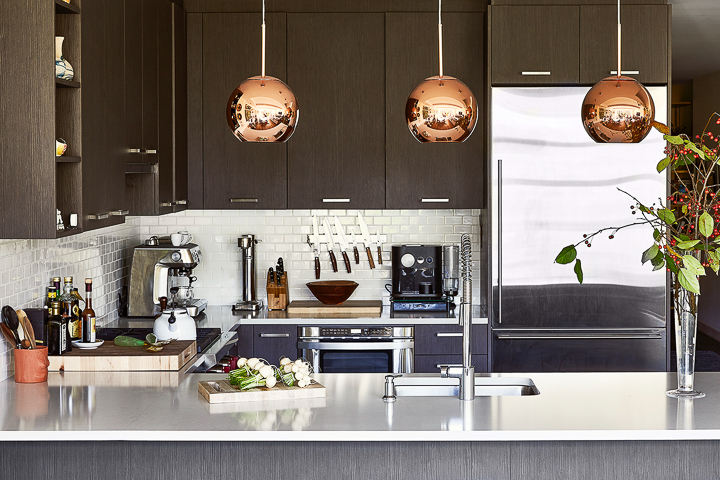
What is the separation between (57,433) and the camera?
2291mm

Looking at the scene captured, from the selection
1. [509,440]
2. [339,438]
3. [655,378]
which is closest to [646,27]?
[655,378]

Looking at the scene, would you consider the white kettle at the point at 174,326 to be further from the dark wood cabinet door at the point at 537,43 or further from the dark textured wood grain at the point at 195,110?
the dark wood cabinet door at the point at 537,43

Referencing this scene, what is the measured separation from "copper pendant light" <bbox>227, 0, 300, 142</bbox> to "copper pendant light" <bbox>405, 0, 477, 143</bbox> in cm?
36

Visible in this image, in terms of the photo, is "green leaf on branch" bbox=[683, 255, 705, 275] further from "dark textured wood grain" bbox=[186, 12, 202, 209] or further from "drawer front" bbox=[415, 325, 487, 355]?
"dark textured wood grain" bbox=[186, 12, 202, 209]

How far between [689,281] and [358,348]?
239 centimetres

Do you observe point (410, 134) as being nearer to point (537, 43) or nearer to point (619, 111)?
point (537, 43)

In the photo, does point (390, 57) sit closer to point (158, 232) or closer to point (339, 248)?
point (339, 248)

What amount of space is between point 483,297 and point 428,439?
265 cm

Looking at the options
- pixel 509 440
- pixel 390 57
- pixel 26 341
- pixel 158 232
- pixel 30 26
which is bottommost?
pixel 509 440

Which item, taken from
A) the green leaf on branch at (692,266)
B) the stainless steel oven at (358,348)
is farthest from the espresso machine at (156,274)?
the green leaf on branch at (692,266)

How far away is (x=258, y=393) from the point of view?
260cm

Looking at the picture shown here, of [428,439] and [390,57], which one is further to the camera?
[390,57]

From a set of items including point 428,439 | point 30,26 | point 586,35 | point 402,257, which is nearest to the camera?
point 428,439

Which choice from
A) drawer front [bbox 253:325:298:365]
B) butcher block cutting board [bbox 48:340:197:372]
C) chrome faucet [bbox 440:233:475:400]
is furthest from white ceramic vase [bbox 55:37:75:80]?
drawer front [bbox 253:325:298:365]
